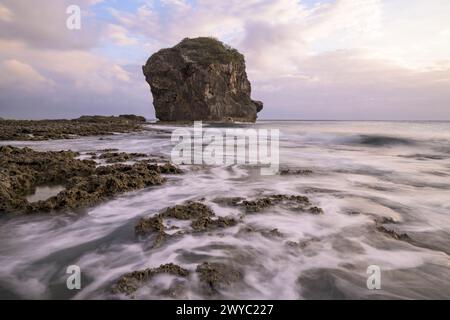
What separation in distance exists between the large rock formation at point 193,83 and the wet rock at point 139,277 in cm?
5292

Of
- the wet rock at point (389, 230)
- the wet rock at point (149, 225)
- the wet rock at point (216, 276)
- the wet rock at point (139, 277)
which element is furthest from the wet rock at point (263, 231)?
the wet rock at point (389, 230)

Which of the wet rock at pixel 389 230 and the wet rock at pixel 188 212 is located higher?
the wet rock at pixel 188 212

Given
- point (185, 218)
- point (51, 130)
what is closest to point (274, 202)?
point (185, 218)

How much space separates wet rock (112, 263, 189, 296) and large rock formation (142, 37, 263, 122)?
174ft

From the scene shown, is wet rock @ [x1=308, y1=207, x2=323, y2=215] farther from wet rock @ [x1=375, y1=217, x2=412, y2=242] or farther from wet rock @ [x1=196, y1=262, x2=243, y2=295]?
wet rock @ [x1=196, y1=262, x2=243, y2=295]

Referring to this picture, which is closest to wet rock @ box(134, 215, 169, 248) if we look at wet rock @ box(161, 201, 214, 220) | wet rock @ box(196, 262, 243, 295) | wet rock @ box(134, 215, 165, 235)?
wet rock @ box(134, 215, 165, 235)

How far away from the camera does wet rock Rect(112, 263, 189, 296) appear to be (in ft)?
8.48

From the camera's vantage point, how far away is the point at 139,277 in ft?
8.97

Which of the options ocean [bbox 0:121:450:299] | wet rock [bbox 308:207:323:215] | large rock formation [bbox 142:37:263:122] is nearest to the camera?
ocean [bbox 0:121:450:299]

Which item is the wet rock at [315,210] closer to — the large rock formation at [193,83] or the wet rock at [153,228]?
the wet rock at [153,228]

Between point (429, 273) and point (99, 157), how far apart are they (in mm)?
8454

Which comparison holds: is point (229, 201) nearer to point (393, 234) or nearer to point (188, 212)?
point (188, 212)

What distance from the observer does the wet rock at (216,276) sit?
263 centimetres

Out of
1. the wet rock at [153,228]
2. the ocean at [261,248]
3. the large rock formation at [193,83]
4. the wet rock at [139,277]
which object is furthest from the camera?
the large rock formation at [193,83]
